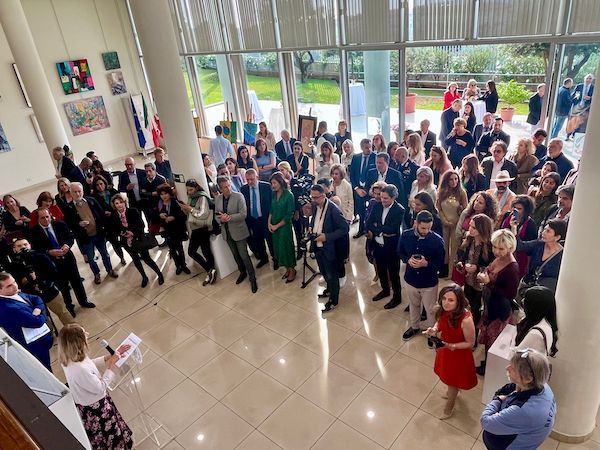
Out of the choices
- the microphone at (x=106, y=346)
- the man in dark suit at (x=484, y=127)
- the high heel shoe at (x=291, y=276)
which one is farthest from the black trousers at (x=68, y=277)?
the man in dark suit at (x=484, y=127)

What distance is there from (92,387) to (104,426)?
480 mm

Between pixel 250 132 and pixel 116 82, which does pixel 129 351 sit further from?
pixel 116 82

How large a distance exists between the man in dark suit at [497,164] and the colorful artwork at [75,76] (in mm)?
10940

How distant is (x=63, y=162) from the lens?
8133mm

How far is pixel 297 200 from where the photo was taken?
6.18 m

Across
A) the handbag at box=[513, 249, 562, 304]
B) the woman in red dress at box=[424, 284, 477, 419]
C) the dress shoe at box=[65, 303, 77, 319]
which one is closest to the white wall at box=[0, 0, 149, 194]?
the dress shoe at box=[65, 303, 77, 319]

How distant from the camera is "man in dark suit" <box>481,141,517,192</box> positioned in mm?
5488

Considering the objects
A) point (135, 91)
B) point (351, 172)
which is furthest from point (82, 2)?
point (351, 172)

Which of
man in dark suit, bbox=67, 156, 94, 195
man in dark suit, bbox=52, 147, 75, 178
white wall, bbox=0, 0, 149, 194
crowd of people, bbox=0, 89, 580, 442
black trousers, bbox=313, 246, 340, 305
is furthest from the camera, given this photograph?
white wall, bbox=0, 0, 149, 194

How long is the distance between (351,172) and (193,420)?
424 cm

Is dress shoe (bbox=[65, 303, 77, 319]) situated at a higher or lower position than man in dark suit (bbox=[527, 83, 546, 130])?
lower

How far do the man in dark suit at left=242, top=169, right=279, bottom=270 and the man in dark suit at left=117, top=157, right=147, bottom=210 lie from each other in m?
2.03

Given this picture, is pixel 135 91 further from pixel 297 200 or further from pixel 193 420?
pixel 193 420

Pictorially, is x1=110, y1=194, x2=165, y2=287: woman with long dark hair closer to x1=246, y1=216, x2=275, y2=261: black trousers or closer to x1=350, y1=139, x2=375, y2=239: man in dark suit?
x1=246, y1=216, x2=275, y2=261: black trousers
